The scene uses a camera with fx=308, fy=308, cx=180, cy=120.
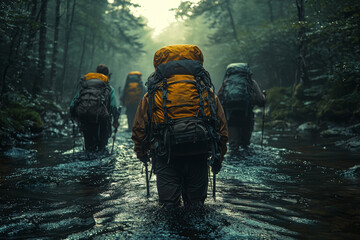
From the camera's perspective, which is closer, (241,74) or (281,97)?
(241,74)

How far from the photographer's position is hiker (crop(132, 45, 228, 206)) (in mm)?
3402

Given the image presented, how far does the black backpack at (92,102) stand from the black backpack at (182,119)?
3.33m

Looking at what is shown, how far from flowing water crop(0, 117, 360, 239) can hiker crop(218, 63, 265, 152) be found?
1.11m

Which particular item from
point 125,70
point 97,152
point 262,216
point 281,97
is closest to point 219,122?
point 262,216

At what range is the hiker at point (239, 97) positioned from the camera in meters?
7.50

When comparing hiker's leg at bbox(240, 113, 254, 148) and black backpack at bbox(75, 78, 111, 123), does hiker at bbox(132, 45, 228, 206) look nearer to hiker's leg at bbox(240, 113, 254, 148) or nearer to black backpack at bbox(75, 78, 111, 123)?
black backpack at bbox(75, 78, 111, 123)

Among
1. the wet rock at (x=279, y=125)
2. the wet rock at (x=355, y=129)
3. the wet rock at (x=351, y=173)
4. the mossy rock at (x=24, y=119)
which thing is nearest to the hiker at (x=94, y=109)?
the mossy rock at (x=24, y=119)

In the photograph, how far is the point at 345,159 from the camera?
680 cm

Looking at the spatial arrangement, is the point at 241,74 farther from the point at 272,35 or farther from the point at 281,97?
the point at 272,35

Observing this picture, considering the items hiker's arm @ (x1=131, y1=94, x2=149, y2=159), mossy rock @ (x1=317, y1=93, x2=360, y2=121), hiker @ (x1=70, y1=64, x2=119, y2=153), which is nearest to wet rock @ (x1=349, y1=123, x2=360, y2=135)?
mossy rock @ (x1=317, y1=93, x2=360, y2=121)

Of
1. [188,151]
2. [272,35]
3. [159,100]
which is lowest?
[188,151]

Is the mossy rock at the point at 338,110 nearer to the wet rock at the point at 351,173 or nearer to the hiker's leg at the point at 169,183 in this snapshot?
the wet rock at the point at 351,173

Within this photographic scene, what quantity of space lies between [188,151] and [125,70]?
66542 mm

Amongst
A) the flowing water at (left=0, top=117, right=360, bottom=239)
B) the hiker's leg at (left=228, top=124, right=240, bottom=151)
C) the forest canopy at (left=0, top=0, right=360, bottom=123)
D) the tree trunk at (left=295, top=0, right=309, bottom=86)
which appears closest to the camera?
the flowing water at (left=0, top=117, right=360, bottom=239)
